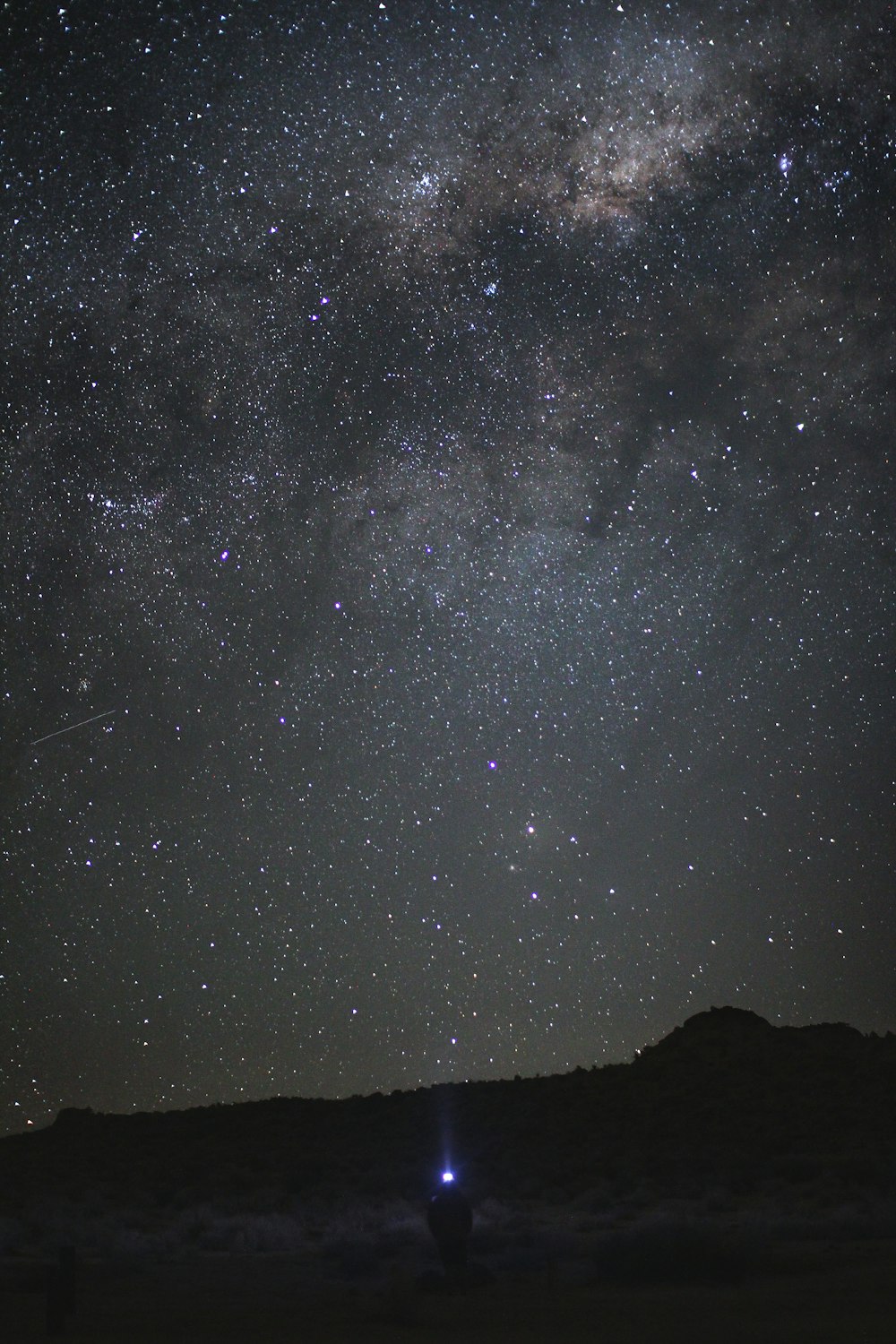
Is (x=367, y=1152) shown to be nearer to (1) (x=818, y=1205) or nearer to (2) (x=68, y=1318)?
(1) (x=818, y=1205)

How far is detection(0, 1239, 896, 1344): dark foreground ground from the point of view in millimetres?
9906

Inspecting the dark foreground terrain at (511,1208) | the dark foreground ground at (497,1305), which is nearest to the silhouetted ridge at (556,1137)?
the dark foreground terrain at (511,1208)

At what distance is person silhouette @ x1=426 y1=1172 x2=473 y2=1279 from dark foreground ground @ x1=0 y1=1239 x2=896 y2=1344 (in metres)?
0.32

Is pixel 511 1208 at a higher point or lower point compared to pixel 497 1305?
higher

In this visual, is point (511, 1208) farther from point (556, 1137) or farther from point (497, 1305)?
point (497, 1305)

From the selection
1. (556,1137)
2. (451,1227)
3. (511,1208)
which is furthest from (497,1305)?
(556,1137)

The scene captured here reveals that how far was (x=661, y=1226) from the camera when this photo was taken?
15094mm

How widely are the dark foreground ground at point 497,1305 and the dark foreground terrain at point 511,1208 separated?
0.05m

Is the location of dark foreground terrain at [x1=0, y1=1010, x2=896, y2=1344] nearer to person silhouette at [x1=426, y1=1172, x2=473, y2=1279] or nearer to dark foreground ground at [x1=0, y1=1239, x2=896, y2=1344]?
dark foreground ground at [x1=0, y1=1239, x2=896, y2=1344]

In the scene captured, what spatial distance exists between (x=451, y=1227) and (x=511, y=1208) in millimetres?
9760

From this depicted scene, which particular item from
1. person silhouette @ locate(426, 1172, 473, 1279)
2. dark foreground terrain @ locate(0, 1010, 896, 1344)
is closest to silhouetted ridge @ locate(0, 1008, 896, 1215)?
dark foreground terrain @ locate(0, 1010, 896, 1344)

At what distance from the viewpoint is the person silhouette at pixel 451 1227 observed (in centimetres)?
1301

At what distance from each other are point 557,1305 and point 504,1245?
207 inches

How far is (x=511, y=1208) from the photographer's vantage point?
22.0 metres
